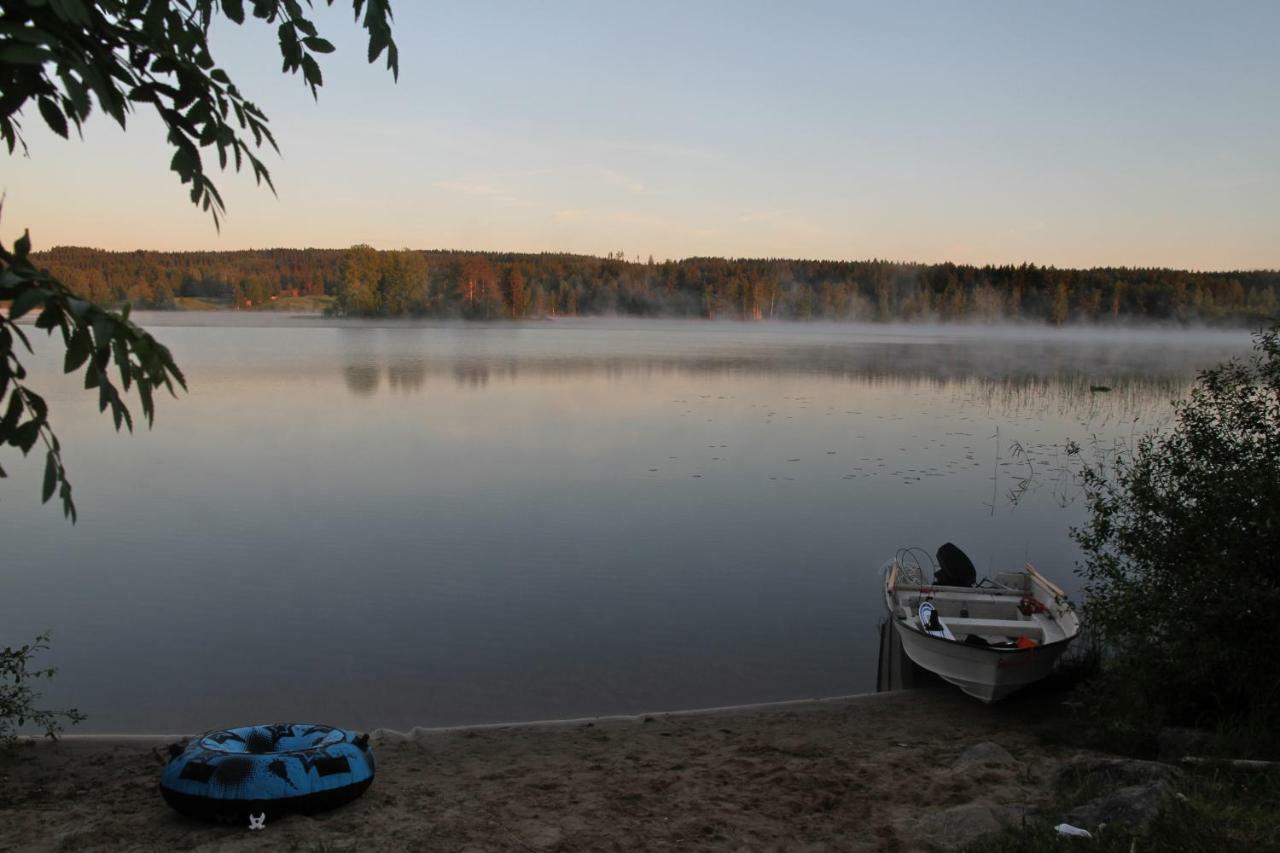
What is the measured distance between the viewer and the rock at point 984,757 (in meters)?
6.81

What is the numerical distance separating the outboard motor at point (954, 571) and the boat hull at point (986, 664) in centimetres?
232

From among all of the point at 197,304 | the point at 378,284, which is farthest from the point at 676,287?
the point at 197,304

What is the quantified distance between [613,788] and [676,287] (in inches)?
6565

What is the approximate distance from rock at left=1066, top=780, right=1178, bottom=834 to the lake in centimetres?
407

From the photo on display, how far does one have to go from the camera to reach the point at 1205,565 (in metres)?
7.17

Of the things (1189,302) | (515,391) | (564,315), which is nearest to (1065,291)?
(1189,302)

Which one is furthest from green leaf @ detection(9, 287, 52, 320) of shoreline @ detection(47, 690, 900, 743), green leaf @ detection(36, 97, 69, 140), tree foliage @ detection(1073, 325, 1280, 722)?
tree foliage @ detection(1073, 325, 1280, 722)

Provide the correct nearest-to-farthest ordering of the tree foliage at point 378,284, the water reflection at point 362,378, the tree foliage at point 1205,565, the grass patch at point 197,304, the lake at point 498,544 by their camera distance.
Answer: the tree foliage at point 1205,565
the lake at point 498,544
the water reflection at point 362,378
the tree foliage at point 378,284
the grass patch at point 197,304

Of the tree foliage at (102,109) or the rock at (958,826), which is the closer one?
the tree foliage at (102,109)

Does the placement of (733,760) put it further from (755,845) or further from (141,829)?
(141,829)

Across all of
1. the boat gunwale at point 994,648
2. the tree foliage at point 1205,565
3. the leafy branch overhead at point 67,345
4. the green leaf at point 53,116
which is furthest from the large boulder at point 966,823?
the green leaf at point 53,116

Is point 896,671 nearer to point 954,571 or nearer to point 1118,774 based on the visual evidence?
point 954,571

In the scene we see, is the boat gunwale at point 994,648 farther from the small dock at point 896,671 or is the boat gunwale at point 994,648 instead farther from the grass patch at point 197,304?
the grass patch at point 197,304

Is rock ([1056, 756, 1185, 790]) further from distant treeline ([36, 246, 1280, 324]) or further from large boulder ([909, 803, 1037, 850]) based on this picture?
distant treeline ([36, 246, 1280, 324])
